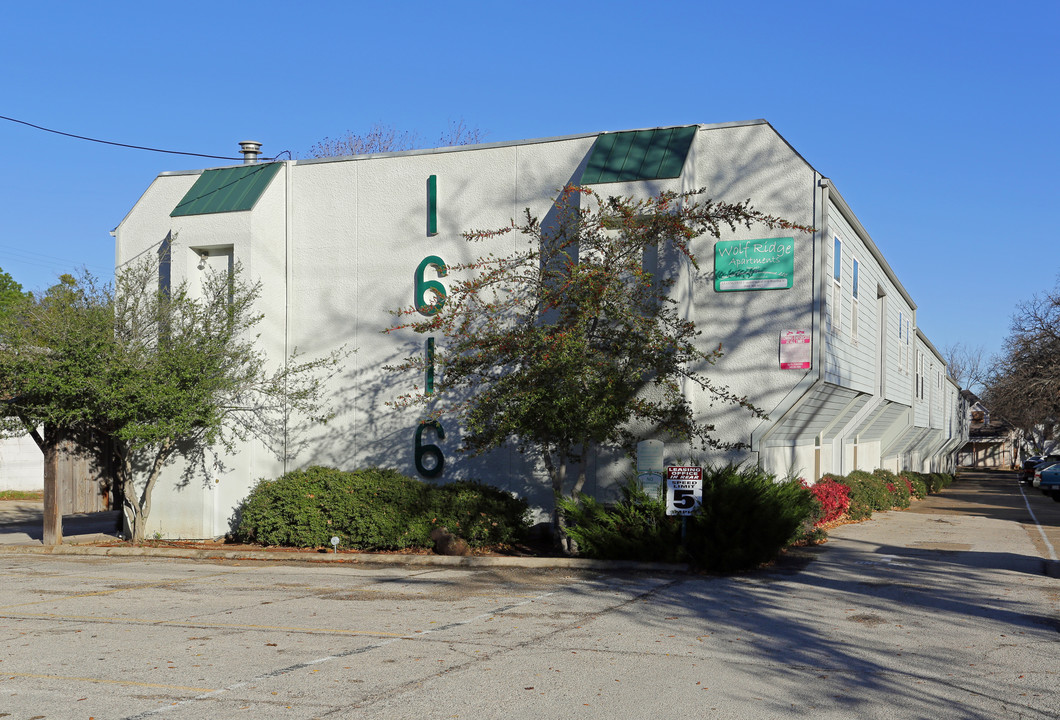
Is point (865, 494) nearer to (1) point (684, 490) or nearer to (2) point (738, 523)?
(2) point (738, 523)

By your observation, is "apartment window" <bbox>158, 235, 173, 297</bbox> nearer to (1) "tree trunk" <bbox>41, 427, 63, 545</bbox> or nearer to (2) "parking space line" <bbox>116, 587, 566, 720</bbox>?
(1) "tree trunk" <bbox>41, 427, 63, 545</bbox>

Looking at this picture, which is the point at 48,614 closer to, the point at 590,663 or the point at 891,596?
the point at 590,663

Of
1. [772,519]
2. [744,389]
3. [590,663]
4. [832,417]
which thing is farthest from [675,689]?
[832,417]

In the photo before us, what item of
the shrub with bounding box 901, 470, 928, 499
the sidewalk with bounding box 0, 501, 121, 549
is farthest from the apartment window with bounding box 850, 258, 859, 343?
the shrub with bounding box 901, 470, 928, 499

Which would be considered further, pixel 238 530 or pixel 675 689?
pixel 238 530

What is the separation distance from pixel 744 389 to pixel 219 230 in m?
10.5

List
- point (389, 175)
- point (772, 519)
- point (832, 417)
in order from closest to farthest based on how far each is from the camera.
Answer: point (772, 519), point (389, 175), point (832, 417)

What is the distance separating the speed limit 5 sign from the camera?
14.0 meters

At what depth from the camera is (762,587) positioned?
1255 cm

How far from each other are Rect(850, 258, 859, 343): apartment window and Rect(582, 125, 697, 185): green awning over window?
18.4ft

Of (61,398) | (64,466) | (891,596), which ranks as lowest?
(891,596)

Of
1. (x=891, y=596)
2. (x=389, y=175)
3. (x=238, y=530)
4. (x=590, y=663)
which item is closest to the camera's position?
(x=590, y=663)

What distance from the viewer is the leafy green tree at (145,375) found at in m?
16.0

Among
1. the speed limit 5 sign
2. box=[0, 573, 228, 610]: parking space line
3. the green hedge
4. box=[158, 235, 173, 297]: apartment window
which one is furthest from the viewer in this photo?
box=[158, 235, 173, 297]: apartment window
